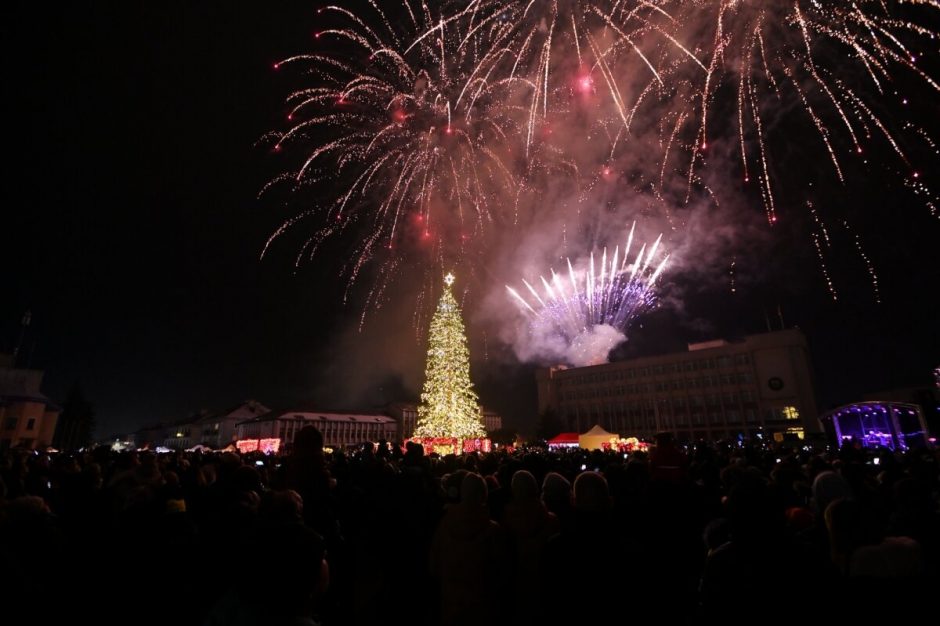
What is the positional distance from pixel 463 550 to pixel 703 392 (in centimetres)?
7790

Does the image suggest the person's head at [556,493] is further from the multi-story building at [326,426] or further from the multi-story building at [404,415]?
the multi-story building at [404,415]

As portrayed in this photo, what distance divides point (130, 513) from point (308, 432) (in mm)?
2473

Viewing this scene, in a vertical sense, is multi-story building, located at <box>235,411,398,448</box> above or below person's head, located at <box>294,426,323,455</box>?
above

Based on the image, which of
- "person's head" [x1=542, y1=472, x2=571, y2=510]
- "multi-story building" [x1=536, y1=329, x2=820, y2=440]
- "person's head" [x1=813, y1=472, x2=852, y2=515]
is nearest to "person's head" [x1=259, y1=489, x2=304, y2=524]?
"person's head" [x1=542, y1=472, x2=571, y2=510]

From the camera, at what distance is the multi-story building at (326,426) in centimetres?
8994

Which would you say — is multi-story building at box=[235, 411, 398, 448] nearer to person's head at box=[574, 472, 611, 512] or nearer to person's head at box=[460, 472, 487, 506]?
person's head at box=[460, 472, 487, 506]

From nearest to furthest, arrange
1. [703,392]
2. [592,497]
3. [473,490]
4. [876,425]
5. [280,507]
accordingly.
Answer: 1. [592,497]
2. [280,507]
3. [473,490]
4. [876,425]
5. [703,392]

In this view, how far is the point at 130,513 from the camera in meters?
3.47

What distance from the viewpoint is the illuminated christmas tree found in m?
32.0

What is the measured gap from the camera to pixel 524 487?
432cm

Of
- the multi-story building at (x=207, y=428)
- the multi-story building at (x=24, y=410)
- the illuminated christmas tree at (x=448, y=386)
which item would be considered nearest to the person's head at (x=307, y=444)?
the illuminated christmas tree at (x=448, y=386)

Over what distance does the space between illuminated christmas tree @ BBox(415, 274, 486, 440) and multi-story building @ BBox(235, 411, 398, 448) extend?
6027 cm

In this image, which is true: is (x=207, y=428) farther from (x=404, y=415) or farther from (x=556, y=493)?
(x=556, y=493)

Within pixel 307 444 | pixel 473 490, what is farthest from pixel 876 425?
pixel 307 444
